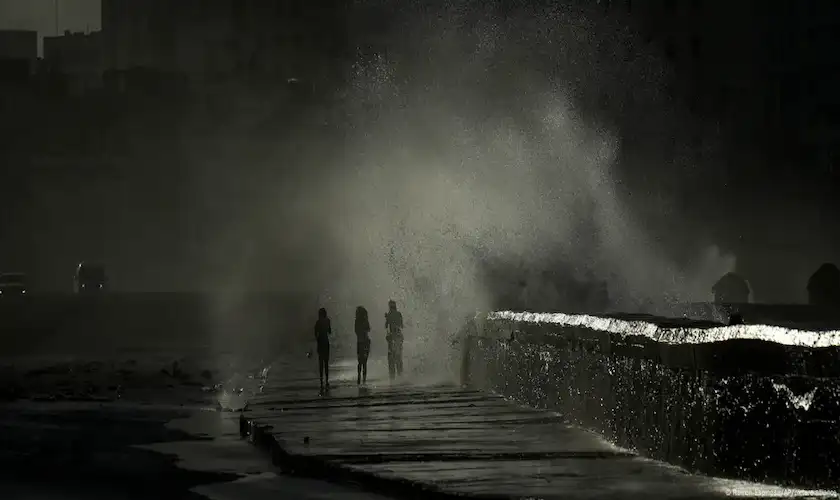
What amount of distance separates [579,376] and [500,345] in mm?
5398

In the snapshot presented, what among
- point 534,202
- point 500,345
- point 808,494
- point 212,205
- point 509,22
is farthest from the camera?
point 212,205

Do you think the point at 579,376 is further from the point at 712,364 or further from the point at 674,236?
the point at 674,236

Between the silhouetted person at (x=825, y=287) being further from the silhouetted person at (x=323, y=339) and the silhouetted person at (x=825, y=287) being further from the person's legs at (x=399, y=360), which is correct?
the silhouetted person at (x=323, y=339)

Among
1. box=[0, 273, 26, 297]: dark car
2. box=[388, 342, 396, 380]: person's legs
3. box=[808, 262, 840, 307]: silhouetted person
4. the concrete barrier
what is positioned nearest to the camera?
the concrete barrier

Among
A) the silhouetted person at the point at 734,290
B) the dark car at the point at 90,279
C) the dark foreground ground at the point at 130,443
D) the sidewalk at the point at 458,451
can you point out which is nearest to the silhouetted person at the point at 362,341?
the dark foreground ground at the point at 130,443

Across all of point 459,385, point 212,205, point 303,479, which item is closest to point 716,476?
point 303,479

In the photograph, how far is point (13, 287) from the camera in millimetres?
93188

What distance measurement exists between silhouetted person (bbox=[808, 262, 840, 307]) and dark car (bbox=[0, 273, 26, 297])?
55.0 meters

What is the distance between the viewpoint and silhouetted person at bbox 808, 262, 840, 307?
43.7m

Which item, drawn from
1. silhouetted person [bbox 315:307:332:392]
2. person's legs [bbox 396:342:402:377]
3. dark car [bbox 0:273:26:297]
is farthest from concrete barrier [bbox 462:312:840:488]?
dark car [bbox 0:273:26:297]

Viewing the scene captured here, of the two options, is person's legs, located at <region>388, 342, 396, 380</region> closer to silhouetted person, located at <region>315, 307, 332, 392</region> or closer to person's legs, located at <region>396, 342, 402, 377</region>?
person's legs, located at <region>396, 342, 402, 377</region>

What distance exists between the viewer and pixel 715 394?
44.9ft

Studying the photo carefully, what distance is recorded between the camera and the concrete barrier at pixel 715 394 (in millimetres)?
12398

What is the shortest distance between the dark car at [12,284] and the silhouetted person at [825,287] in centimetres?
5496
